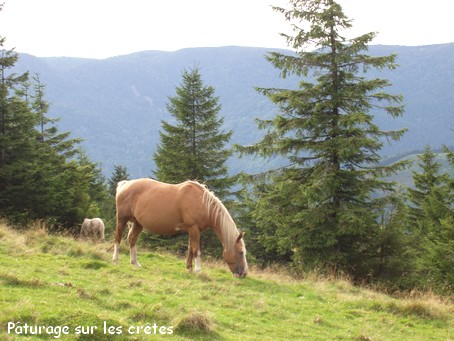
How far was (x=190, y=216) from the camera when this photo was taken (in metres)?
11.3

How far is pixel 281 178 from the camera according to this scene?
684 inches

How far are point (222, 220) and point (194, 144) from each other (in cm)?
1459

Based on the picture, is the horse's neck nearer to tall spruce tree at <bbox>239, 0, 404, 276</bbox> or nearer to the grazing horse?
tall spruce tree at <bbox>239, 0, 404, 276</bbox>

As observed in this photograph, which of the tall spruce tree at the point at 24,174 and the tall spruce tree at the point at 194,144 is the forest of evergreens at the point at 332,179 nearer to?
the tall spruce tree at the point at 24,174

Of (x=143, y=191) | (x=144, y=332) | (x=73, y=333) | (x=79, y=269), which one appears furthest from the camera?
(x=143, y=191)

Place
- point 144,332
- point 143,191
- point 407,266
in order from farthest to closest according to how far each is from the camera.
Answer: point 407,266 < point 143,191 < point 144,332

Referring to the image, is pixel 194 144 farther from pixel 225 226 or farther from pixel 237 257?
pixel 237 257

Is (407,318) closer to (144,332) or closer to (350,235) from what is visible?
A: (144,332)

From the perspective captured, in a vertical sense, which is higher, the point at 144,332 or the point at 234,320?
the point at 144,332

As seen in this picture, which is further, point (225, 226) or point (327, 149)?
point (327, 149)

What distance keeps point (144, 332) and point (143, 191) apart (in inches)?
258

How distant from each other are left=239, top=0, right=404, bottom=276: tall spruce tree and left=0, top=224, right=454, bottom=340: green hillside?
3663 mm

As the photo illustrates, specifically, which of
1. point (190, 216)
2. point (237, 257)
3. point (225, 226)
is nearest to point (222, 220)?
point (225, 226)

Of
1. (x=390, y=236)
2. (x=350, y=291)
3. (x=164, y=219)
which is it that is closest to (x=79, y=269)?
(x=164, y=219)
